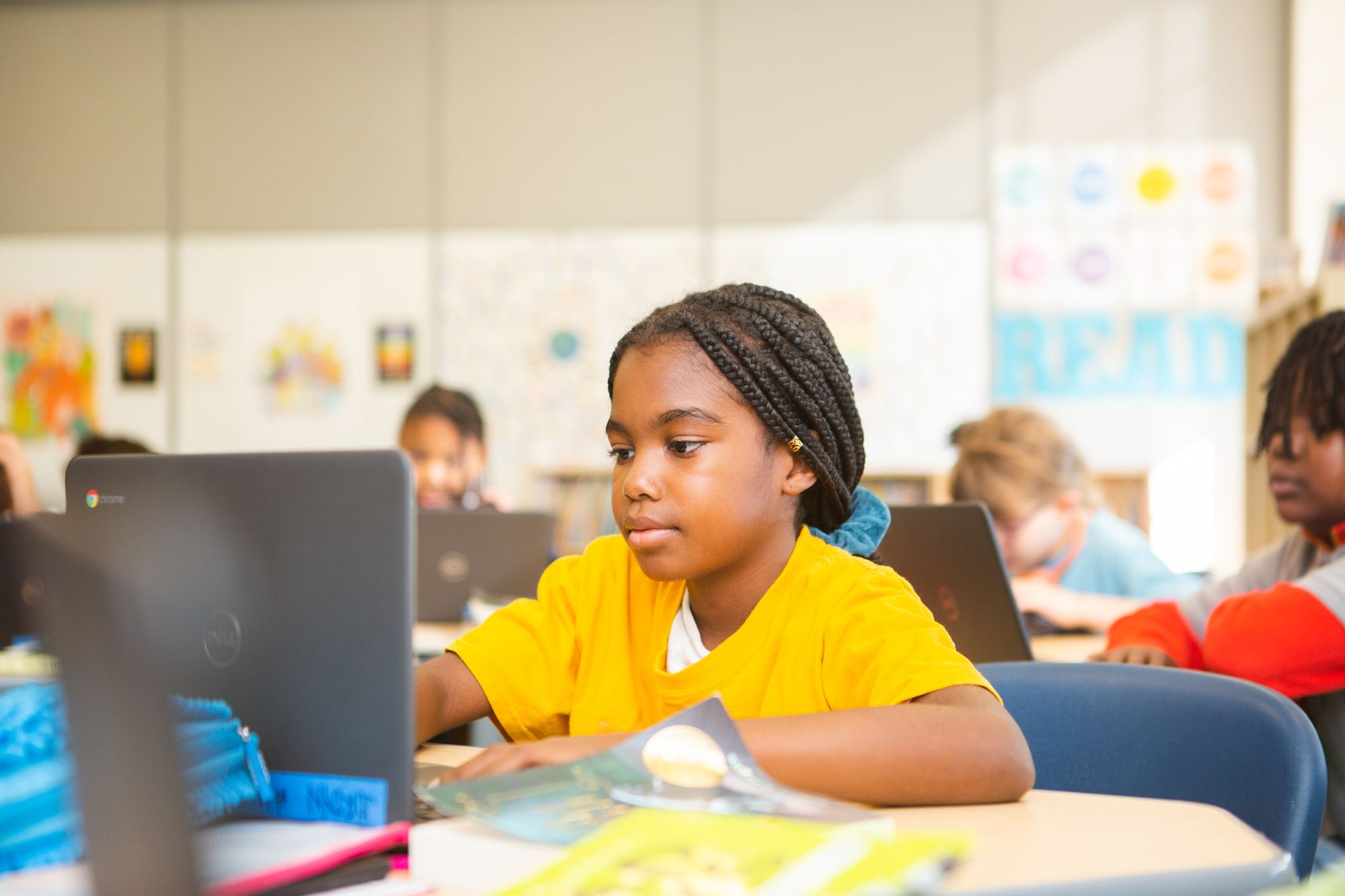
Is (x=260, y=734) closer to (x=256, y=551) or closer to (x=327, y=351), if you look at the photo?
(x=256, y=551)

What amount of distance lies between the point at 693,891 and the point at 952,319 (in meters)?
4.35

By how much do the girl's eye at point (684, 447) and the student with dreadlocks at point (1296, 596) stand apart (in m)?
0.85

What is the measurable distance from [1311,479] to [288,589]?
1550mm

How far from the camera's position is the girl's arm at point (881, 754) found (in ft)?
2.52

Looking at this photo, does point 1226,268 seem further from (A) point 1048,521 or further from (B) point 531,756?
(B) point 531,756

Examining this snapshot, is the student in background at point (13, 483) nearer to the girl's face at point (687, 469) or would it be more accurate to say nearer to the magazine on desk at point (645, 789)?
the girl's face at point (687, 469)

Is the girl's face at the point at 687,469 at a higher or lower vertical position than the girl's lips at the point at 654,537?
higher

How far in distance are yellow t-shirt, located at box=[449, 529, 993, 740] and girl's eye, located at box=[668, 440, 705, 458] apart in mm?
150

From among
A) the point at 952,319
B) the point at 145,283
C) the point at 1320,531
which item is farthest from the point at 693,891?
the point at 145,283

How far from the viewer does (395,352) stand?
5023mm

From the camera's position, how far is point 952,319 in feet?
15.4

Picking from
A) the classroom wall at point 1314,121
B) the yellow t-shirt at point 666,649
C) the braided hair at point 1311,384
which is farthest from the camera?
the classroom wall at point 1314,121

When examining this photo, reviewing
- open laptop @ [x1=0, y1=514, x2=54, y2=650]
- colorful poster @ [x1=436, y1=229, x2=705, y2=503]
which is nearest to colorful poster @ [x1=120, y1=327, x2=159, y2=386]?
colorful poster @ [x1=436, y1=229, x2=705, y2=503]

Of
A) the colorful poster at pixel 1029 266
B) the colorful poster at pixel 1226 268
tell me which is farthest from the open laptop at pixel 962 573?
the colorful poster at pixel 1226 268
